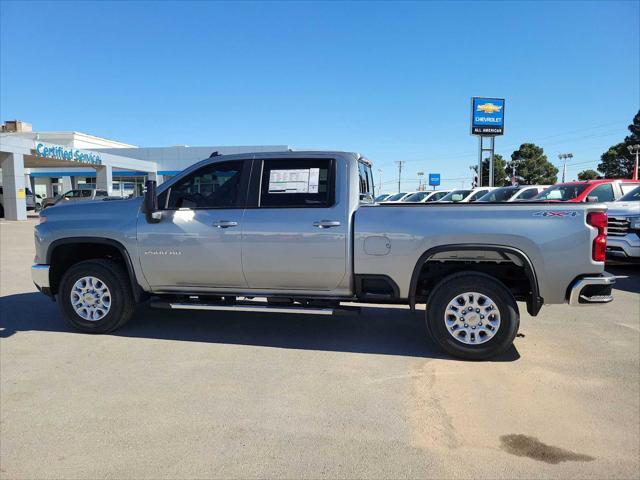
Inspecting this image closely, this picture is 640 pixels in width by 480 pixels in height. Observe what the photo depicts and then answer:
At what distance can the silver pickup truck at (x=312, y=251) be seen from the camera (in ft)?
14.2

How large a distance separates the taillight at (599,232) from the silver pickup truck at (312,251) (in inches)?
0.5

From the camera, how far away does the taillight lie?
4.21m

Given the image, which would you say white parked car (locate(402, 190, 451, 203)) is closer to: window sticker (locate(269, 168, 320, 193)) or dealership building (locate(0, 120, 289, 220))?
dealership building (locate(0, 120, 289, 220))

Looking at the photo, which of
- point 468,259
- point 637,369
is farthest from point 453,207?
point 637,369

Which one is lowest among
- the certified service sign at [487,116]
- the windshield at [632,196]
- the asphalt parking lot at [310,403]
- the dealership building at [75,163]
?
the asphalt parking lot at [310,403]

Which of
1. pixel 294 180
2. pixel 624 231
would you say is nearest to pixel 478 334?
pixel 294 180

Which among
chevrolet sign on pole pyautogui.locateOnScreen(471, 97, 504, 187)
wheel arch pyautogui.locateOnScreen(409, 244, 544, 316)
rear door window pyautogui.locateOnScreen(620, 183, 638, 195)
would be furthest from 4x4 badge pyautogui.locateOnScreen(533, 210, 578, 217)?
chevrolet sign on pole pyautogui.locateOnScreen(471, 97, 504, 187)

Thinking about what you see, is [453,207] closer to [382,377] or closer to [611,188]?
[382,377]

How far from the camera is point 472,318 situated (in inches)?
176

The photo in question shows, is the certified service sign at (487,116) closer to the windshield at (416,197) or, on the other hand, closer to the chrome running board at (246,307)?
the windshield at (416,197)

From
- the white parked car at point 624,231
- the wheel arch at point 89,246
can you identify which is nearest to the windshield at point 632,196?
the white parked car at point 624,231

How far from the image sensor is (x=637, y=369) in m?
4.33

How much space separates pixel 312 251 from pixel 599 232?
2654 millimetres

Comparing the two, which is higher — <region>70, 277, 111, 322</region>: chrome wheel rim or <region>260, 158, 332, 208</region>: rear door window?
<region>260, 158, 332, 208</region>: rear door window
